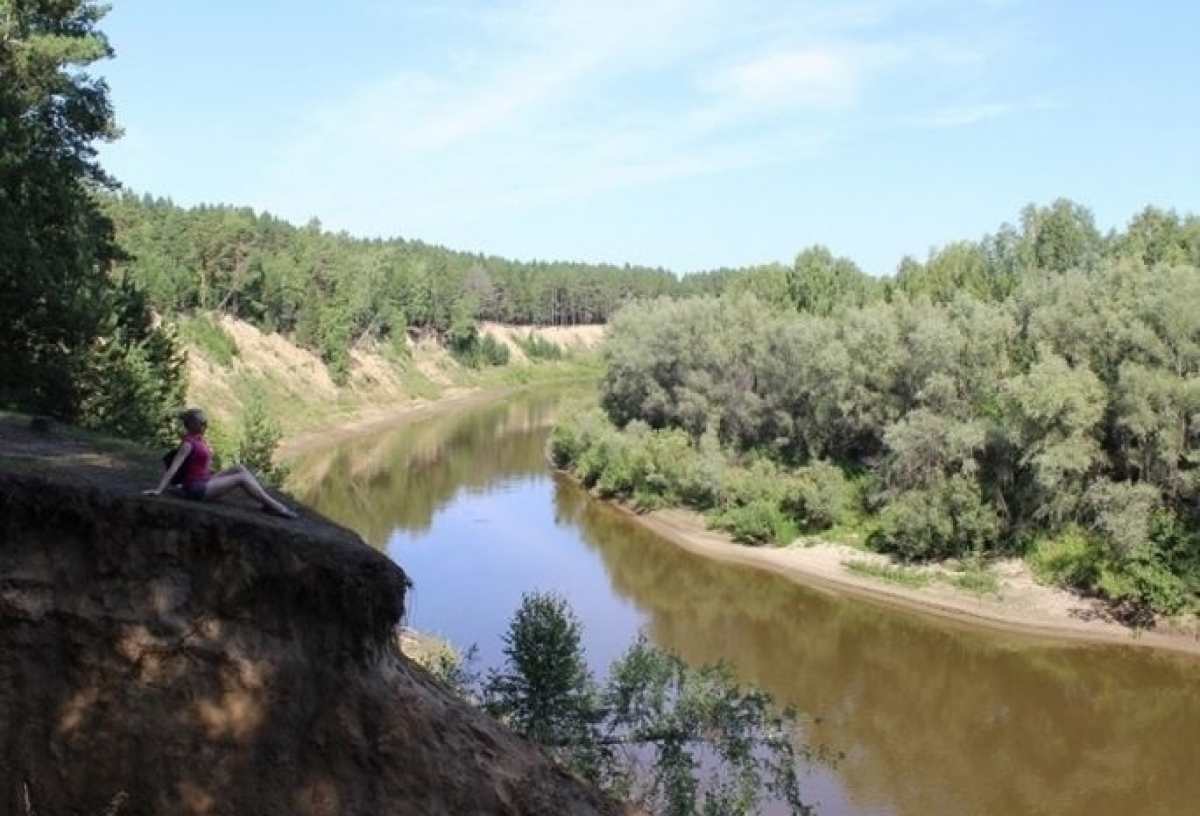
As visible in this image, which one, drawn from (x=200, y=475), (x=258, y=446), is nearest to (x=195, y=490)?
(x=200, y=475)

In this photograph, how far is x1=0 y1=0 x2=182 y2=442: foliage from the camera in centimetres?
2405

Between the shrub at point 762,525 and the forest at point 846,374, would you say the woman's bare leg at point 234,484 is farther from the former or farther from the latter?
the shrub at point 762,525

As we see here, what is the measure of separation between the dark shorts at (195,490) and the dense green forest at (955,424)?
3660cm

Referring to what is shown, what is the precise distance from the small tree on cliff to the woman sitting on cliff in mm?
9392

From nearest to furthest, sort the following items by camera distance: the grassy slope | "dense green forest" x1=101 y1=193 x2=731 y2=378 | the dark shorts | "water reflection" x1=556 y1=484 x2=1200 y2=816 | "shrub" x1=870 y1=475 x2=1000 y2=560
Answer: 1. the dark shorts
2. "water reflection" x1=556 y1=484 x2=1200 y2=816
3. "shrub" x1=870 y1=475 x2=1000 y2=560
4. the grassy slope
5. "dense green forest" x1=101 y1=193 x2=731 y2=378

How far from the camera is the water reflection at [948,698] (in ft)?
92.2

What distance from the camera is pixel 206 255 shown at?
90.6 m

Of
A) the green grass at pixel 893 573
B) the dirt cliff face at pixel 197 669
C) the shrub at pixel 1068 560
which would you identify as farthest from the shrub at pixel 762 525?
the dirt cliff face at pixel 197 669

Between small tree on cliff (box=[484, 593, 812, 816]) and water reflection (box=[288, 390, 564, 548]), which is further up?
small tree on cliff (box=[484, 593, 812, 816])

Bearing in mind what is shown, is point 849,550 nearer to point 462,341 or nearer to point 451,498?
point 451,498

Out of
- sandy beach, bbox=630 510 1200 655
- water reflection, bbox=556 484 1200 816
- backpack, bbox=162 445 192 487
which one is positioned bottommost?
water reflection, bbox=556 484 1200 816

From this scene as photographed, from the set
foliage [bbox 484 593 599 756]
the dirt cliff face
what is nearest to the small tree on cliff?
foliage [bbox 484 593 599 756]

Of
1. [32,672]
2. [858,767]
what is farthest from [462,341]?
[32,672]

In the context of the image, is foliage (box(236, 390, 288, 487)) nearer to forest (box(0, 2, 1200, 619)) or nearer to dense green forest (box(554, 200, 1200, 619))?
forest (box(0, 2, 1200, 619))
